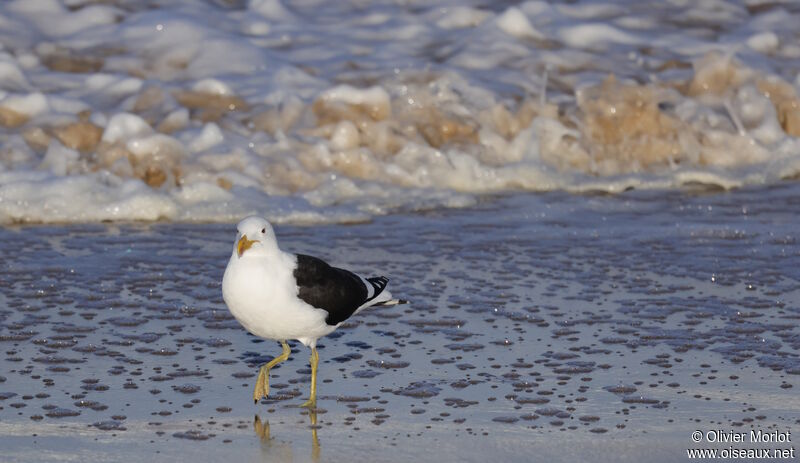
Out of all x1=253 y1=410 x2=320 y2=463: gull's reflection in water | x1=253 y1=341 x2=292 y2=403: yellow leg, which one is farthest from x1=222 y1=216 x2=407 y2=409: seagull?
x1=253 y1=410 x2=320 y2=463: gull's reflection in water

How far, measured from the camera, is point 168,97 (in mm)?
12023

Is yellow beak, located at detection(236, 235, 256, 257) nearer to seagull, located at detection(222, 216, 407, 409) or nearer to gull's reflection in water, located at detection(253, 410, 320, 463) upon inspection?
seagull, located at detection(222, 216, 407, 409)

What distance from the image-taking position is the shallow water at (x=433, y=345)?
4988mm

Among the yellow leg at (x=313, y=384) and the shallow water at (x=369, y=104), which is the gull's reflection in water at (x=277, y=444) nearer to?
the yellow leg at (x=313, y=384)

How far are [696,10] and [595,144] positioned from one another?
4978mm


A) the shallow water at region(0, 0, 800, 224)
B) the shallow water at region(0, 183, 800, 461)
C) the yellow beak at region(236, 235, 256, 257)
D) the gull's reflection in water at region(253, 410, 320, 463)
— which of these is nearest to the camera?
the gull's reflection in water at region(253, 410, 320, 463)

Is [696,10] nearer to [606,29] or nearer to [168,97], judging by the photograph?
[606,29]

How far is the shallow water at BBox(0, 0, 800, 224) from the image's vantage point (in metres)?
10.3

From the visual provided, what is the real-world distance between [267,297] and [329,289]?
390 millimetres

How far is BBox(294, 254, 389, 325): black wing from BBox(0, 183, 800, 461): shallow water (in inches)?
12.1

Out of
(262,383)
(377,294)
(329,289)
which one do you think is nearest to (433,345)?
(377,294)

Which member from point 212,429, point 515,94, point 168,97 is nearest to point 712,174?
point 515,94

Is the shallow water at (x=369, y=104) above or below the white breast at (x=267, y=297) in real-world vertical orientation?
below

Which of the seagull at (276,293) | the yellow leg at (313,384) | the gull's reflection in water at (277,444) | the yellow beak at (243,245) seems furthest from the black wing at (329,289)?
the gull's reflection in water at (277,444)
